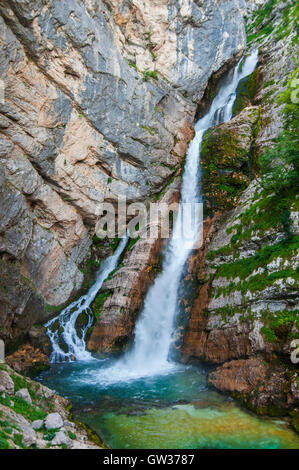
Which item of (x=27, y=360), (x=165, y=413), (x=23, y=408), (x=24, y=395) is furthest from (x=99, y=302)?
(x=23, y=408)

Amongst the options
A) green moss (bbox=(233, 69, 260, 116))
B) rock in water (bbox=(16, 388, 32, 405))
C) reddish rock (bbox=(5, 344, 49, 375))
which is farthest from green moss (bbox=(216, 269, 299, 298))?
green moss (bbox=(233, 69, 260, 116))

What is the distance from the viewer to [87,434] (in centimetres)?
833

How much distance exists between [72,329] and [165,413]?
921 cm

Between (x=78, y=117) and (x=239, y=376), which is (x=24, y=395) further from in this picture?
(x=78, y=117)

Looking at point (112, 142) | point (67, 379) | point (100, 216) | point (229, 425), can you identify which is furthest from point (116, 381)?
point (112, 142)

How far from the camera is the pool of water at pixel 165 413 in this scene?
8.14 metres

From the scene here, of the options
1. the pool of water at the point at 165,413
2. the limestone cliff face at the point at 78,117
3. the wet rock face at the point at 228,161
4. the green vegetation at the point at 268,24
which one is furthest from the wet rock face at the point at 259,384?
the green vegetation at the point at 268,24

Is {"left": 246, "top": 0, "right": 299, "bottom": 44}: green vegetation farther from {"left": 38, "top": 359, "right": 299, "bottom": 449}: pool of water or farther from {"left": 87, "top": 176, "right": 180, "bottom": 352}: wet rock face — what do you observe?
{"left": 38, "top": 359, "right": 299, "bottom": 449}: pool of water

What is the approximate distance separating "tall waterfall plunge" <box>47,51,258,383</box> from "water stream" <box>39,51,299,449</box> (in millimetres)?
Answer: 48

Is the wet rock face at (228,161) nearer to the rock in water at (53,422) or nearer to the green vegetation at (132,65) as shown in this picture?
the green vegetation at (132,65)

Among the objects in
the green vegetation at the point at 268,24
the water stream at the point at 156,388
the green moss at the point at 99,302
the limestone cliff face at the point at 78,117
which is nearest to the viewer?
the water stream at the point at 156,388

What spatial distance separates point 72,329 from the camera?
58.0 feet

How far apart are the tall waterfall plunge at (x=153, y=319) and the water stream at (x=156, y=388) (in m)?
0.05

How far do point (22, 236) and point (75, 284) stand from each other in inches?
209
